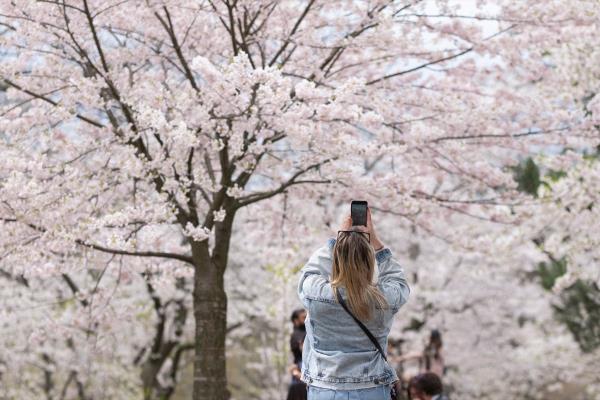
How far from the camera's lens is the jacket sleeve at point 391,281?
10.8ft

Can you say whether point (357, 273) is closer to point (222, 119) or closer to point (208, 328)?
point (222, 119)

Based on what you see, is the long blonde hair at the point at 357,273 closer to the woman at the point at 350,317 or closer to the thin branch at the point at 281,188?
the woman at the point at 350,317

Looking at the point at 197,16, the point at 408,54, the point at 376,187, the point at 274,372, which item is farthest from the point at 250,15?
the point at 274,372

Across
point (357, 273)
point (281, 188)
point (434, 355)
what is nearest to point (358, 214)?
point (357, 273)

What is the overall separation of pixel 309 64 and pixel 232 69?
1882 mm

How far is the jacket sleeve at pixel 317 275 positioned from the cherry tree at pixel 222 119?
8.00 ft

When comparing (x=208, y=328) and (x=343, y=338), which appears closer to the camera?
(x=343, y=338)

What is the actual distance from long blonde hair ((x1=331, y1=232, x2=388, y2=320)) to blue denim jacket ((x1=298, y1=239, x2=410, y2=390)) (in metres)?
0.05

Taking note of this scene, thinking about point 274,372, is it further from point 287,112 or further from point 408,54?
point 287,112

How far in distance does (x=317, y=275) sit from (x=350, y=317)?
9.3 inches

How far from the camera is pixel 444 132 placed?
24.5ft

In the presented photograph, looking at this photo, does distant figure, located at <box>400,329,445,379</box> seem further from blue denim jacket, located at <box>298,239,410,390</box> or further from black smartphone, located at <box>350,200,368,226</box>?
black smartphone, located at <box>350,200,368,226</box>

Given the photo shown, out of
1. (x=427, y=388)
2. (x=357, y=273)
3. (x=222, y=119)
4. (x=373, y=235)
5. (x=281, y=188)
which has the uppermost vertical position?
(x=222, y=119)

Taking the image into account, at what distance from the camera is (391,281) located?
11.0 feet
